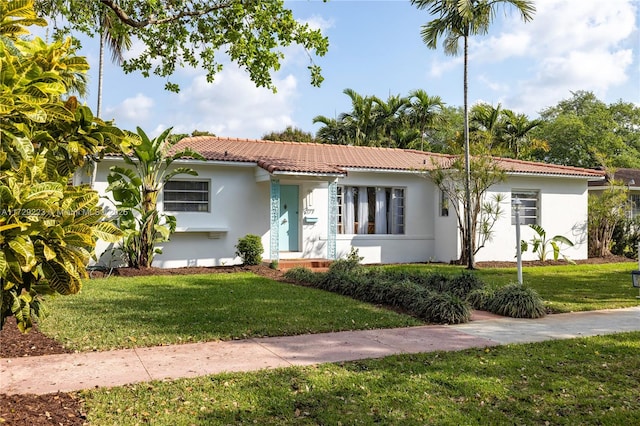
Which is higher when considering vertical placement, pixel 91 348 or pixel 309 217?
pixel 309 217

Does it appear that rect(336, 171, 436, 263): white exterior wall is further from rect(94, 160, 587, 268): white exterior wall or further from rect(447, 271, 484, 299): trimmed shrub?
rect(447, 271, 484, 299): trimmed shrub

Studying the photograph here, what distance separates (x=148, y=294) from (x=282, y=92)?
504 cm

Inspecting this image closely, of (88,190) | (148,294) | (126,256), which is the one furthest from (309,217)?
(88,190)

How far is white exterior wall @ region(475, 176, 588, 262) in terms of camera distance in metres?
18.7

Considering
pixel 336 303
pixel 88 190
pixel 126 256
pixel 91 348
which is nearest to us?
pixel 88 190

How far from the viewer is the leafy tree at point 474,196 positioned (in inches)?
650

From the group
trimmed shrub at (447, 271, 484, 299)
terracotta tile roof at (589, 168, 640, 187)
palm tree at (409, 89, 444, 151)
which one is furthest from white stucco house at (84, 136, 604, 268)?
palm tree at (409, 89, 444, 151)

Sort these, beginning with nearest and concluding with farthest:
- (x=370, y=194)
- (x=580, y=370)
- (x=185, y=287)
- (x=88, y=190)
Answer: (x=88, y=190)
(x=580, y=370)
(x=185, y=287)
(x=370, y=194)

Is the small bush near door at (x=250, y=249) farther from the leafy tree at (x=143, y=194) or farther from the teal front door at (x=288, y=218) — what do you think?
the leafy tree at (x=143, y=194)

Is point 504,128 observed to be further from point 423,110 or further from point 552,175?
point 552,175

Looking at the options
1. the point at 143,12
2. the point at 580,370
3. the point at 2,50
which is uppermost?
the point at 143,12

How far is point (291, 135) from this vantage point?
4325 cm

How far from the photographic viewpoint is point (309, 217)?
17172 millimetres

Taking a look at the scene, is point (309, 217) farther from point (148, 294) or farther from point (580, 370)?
point (580, 370)
